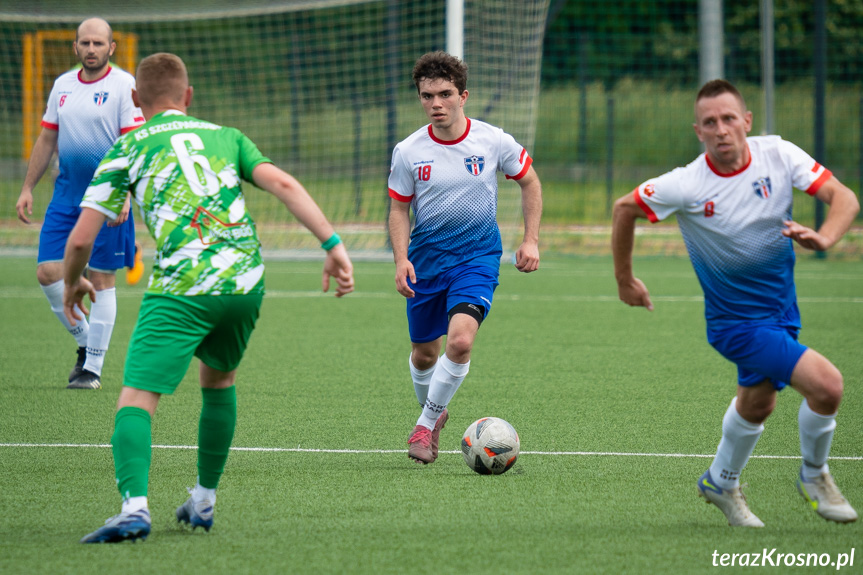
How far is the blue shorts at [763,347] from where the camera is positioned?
377 centimetres

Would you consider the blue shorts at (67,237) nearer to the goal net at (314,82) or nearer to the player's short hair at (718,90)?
the player's short hair at (718,90)

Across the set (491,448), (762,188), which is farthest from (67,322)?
(762,188)

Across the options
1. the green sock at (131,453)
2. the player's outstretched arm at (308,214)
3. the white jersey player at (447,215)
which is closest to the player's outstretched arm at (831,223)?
the player's outstretched arm at (308,214)

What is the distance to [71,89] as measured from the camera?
6891 mm

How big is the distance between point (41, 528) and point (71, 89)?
377 centimetres

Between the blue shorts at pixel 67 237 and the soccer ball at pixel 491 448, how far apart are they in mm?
3067

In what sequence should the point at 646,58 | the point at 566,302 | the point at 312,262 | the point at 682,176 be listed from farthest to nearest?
1. the point at 646,58
2. the point at 312,262
3. the point at 566,302
4. the point at 682,176

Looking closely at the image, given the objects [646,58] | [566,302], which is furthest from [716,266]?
[646,58]

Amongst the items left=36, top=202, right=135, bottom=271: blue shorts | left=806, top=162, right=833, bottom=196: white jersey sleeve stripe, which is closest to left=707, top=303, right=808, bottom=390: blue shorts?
left=806, top=162, right=833, bottom=196: white jersey sleeve stripe

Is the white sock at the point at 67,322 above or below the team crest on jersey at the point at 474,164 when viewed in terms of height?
below

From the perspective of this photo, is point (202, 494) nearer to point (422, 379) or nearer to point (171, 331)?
point (171, 331)

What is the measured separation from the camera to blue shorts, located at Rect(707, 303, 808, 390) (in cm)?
377

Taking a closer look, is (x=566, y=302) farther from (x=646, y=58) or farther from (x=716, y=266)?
(x=646, y=58)

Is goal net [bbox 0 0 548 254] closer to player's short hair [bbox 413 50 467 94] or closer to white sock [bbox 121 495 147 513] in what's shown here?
player's short hair [bbox 413 50 467 94]
